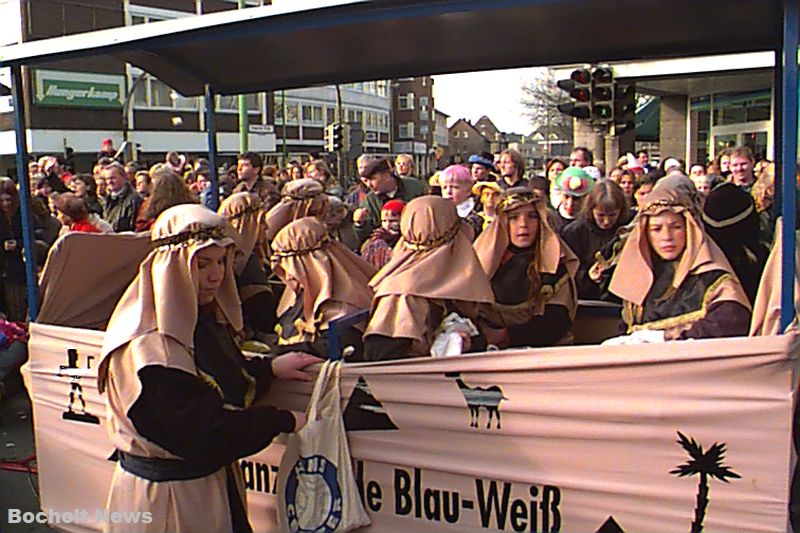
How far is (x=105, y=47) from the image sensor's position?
12.4ft

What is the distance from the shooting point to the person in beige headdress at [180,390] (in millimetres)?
2617

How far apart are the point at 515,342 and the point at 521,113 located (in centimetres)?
5071

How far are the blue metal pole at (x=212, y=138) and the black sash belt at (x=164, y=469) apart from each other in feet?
10.4

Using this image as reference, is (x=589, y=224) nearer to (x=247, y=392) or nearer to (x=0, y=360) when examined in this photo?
(x=247, y=392)

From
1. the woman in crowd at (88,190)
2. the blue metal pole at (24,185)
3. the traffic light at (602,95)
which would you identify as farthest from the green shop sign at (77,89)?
the blue metal pole at (24,185)

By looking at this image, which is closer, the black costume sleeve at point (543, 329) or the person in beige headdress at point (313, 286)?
the person in beige headdress at point (313, 286)

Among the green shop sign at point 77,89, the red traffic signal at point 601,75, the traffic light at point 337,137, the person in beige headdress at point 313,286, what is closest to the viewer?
the person in beige headdress at point 313,286

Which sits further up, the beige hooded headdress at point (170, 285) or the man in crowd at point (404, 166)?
the man in crowd at point (404, 166)

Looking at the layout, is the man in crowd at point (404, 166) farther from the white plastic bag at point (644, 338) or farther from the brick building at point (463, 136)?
the brick building at point (463, 136)

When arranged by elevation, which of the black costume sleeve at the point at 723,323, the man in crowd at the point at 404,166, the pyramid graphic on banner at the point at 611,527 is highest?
the man in crowd at the point at 404,166

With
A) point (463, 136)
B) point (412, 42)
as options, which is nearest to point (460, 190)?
point (412, 42)

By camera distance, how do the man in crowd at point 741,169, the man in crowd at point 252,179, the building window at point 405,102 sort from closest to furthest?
the man in crowd at point 741,169
the man in crowd at point 252,179
the building window at point 405,102

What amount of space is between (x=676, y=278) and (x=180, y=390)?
2.05 metres

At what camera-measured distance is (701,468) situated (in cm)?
270
